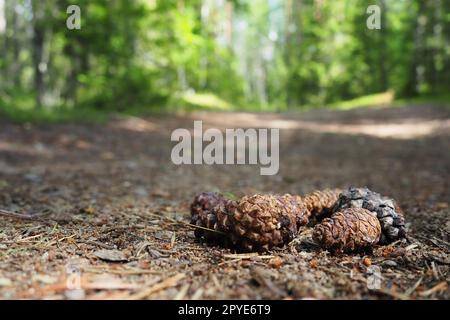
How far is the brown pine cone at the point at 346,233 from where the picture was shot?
6.47 feet

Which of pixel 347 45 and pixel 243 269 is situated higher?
pixel 347 45

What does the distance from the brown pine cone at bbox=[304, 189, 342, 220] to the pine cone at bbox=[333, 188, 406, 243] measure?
76mm

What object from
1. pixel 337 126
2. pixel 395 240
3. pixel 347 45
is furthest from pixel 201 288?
pixel 347 45

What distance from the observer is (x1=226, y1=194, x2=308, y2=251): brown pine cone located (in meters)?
1.96

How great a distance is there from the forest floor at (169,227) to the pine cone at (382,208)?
73 mm

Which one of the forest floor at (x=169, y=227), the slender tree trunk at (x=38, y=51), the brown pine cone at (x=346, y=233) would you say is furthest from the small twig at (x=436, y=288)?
the slender tree trunk at (x=38, y=51)

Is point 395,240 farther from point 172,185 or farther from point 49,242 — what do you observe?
point 172,185

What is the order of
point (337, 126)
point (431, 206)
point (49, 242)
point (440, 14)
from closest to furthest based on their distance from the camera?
point (49, 242) < point (431, 206) < point (337, 126) < point (440, 14)

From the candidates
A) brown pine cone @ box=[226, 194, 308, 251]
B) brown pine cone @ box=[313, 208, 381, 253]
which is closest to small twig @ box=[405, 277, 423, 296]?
brown pine cone @ box=[313, 208, 381, 253]

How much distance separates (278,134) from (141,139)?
352 centimetres

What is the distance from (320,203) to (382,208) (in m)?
0.36

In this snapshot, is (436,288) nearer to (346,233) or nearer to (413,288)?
(413,288)

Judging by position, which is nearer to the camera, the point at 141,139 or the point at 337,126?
the point at 141,139

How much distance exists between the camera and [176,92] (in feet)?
49.1
